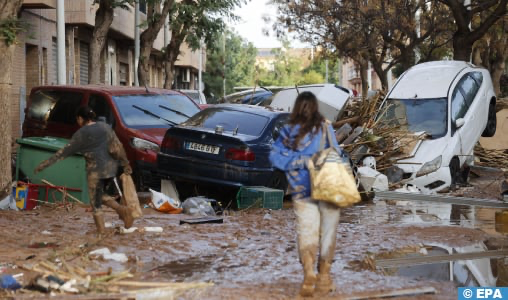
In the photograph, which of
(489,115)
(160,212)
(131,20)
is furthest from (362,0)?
(160,212)

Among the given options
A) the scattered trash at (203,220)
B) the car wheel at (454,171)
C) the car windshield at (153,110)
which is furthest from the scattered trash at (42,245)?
the car wheel at (454,171)

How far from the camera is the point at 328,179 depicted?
718 centimetres

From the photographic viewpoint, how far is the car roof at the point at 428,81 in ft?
61.6

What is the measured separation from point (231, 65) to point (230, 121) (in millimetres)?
76129

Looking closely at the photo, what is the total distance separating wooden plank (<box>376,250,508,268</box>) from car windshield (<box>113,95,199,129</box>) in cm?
703

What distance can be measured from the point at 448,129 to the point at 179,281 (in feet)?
35.7

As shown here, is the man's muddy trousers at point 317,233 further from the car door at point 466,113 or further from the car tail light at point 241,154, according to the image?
the car door at point 466,113

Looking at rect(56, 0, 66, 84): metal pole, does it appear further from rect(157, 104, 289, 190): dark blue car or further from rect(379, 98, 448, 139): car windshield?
rect(157, 104, 289, 190): dark blue car

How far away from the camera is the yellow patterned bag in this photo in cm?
717

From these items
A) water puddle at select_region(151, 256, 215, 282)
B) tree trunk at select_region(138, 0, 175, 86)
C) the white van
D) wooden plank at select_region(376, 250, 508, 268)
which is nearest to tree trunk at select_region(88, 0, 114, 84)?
tree trunk at select_region(138, 0, 175, 86)

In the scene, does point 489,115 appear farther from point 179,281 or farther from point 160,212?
point 179,281

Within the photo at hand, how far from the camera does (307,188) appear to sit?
289 inches

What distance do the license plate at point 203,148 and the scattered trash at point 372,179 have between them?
3.33 m

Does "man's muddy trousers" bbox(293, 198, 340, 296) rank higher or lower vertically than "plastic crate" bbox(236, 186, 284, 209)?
higher
